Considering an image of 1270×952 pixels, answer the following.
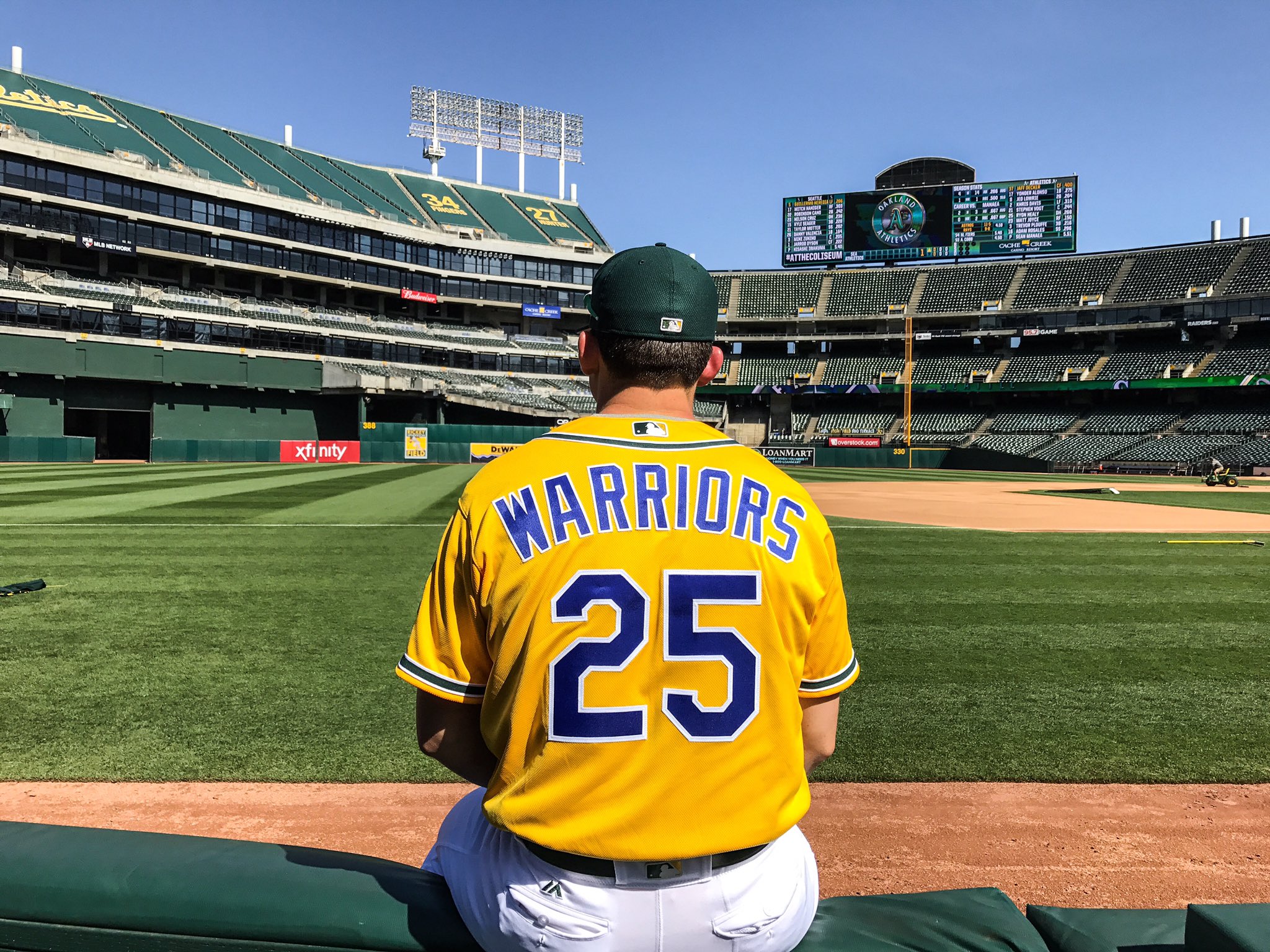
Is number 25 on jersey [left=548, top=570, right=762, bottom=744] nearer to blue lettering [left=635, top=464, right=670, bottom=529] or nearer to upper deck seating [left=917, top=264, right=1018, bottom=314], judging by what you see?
blue lettering [left=635, top=464, right=670, bottom=529]

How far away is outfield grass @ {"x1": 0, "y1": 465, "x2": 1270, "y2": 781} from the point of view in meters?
4.49

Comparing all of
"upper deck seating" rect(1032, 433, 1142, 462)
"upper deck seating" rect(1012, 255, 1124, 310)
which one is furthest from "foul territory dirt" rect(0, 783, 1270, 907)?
"upper deck seating" rect(1012, 255, 1124, 310)

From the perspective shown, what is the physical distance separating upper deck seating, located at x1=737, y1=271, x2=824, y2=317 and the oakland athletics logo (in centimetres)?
791

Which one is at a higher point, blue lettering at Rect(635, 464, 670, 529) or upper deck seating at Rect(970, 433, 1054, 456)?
upper deck seating at Rect(970, 433, 1054, 456)

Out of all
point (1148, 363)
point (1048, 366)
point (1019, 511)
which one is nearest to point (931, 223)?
point (1048, 366)

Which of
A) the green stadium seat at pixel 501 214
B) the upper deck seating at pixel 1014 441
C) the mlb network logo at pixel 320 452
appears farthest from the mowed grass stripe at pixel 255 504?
the green stadium seat at pixel 501 214

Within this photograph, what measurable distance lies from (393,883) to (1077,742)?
4.13m

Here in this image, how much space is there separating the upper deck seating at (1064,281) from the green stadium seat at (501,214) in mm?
35830

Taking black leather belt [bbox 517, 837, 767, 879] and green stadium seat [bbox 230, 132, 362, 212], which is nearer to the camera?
black leather belt [bbox 517, 837, 767, 879]

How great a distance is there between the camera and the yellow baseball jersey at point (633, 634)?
5.31 feet

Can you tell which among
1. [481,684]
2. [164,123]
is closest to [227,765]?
[481,684]

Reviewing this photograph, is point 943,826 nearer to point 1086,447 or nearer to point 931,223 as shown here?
point 1086,447

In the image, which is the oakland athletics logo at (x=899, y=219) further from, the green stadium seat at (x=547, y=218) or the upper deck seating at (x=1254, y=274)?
the green stadium seat at (x=547, y=218)

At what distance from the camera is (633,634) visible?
1.63 metres
